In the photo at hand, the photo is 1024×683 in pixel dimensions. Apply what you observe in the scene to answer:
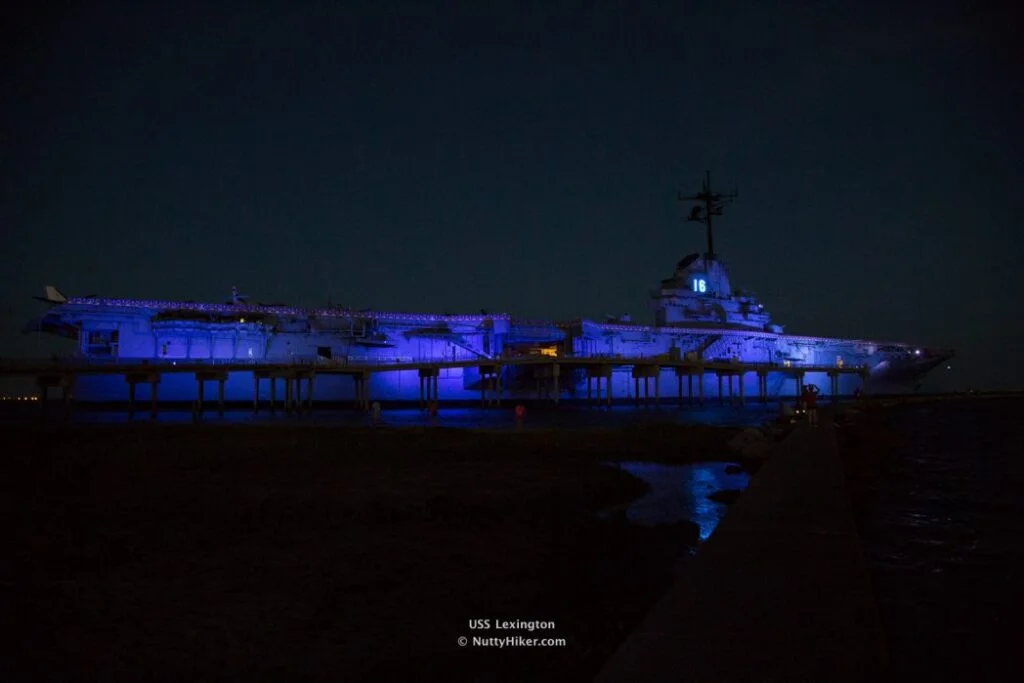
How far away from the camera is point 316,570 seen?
22.6 feet

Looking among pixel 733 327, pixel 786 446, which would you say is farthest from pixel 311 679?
pixel 733 327

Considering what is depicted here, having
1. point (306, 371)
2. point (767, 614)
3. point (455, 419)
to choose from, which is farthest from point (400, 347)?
point (767, 614)

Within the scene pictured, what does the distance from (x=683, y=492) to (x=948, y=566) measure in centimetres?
573

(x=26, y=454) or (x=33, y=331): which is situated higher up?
(x=33, y=331)

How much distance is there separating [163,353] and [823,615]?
4244 cm

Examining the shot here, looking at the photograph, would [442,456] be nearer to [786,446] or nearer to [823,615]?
[786,446]

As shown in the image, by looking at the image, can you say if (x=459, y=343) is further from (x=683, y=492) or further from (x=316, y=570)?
(x=316, y=570)

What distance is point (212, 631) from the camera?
17.2 ft

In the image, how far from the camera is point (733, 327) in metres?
61.5

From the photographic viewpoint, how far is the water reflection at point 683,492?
9336 millimetres

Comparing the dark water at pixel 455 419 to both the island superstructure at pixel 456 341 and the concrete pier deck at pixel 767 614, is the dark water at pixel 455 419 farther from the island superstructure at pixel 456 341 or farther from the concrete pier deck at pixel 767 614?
the concrete pier deck at pixel 767 614

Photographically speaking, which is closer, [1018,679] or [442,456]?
[1018,679]

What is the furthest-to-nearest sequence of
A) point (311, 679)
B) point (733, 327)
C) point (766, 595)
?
point (733, 327), point (311, 679), point (766, 595)

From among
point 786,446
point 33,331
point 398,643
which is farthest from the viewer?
point 33,331
